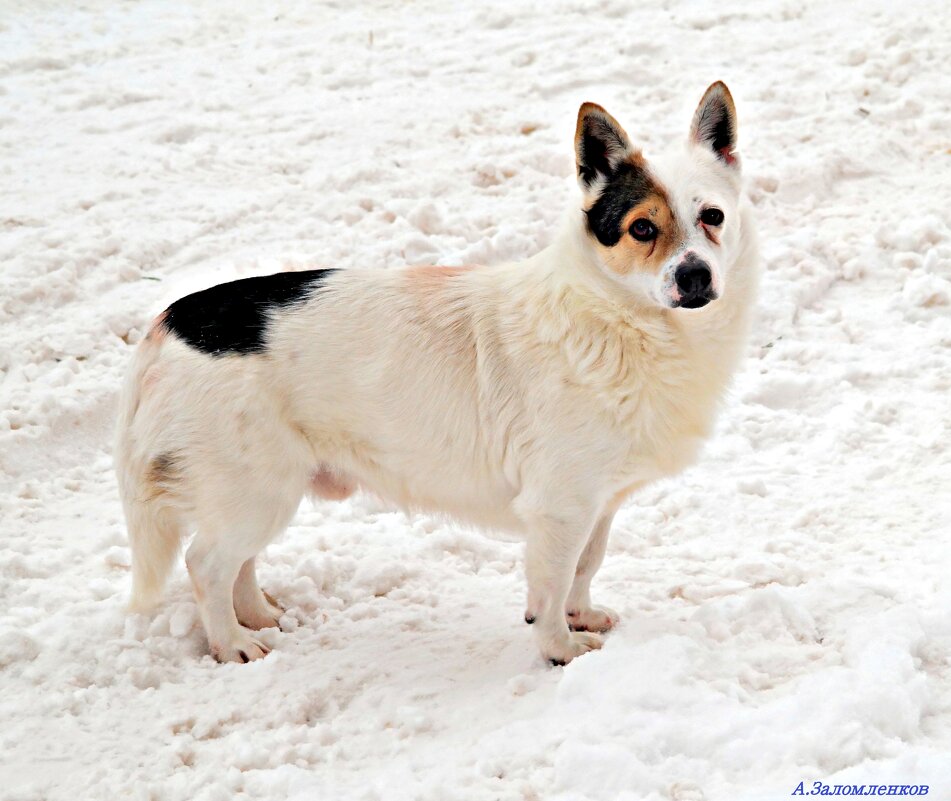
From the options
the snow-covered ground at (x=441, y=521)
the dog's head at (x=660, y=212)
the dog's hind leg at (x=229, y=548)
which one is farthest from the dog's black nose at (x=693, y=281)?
the dog's hind leg at (x=229, y=548)

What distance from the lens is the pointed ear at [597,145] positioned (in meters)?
3.48

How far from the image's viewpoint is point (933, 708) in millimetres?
2904

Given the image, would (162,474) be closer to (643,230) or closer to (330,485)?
(330,485)

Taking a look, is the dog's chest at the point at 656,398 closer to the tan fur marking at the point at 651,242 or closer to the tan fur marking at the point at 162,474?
the tan fur marking at the point at 651,242

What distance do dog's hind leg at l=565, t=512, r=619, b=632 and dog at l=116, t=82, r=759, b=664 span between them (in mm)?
61

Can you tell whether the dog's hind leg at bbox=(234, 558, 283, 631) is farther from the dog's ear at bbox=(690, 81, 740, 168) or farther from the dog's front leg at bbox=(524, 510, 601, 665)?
the dog's ear at bbox=(690, 81, 740, 168)

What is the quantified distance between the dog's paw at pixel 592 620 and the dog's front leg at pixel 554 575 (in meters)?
0.17

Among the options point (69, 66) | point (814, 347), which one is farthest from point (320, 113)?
point (814, 347)

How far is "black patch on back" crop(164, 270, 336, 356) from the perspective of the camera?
3.56 metres

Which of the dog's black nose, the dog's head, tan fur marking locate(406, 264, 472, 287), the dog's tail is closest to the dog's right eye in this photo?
the dog's head

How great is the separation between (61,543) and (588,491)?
2.25 m

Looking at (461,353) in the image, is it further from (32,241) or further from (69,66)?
(69,66)

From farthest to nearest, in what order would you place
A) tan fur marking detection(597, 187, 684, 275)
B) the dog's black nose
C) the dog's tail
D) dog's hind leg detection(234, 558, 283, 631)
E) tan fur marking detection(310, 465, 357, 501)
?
1. dog's hind leg detection(234, 558, 283, 631)
2. tan fur marking detection(310, 465, 357, 501)
3. the dog's tail
4. tan fur marking detection(597, 187, 684, 275)
5. the dog's black nose

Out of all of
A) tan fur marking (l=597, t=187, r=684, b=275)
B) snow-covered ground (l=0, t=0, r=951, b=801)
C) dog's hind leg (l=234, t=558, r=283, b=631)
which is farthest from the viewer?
dog's hind leg (l=234, t=558, r=283, b=631)
